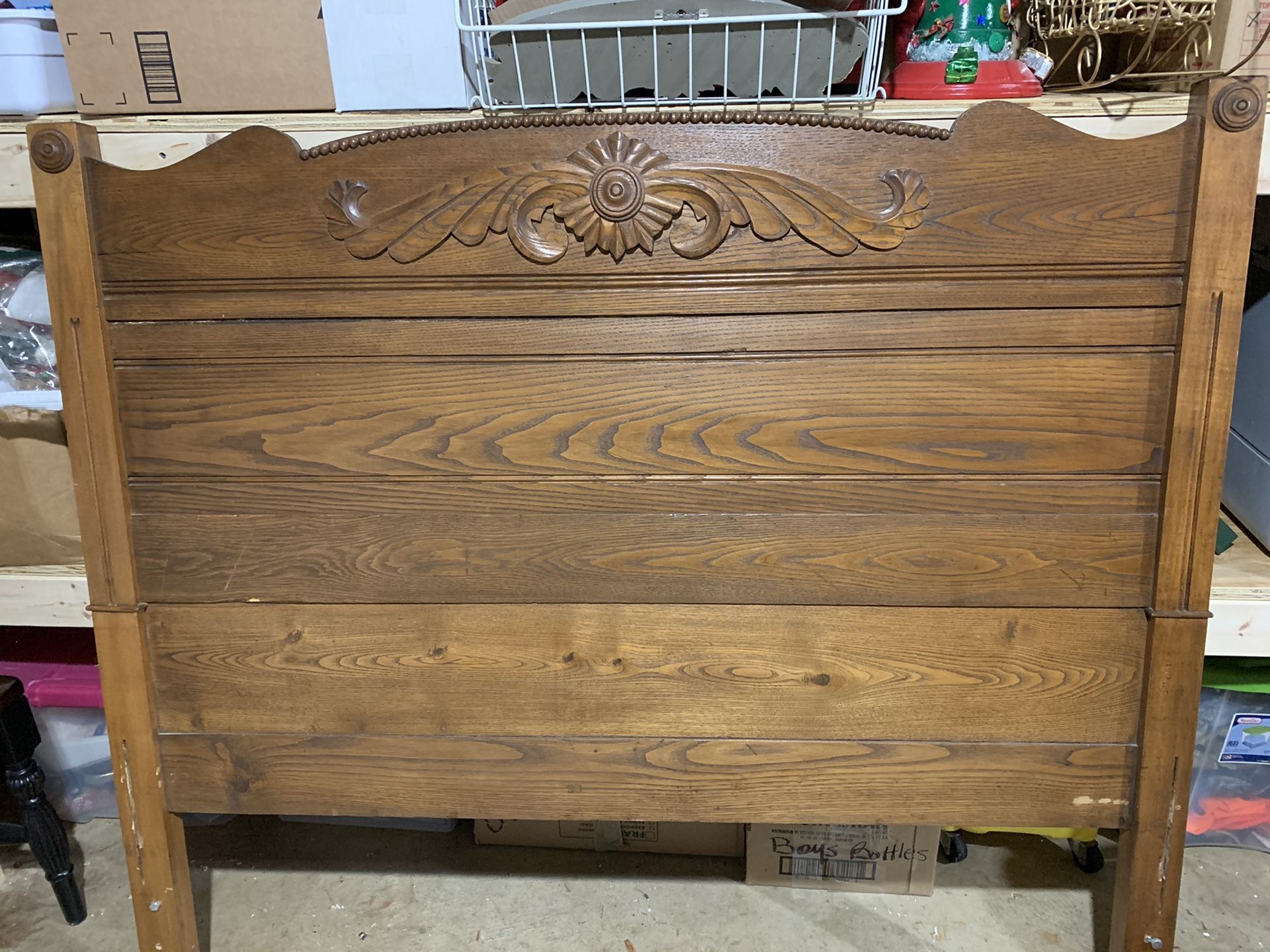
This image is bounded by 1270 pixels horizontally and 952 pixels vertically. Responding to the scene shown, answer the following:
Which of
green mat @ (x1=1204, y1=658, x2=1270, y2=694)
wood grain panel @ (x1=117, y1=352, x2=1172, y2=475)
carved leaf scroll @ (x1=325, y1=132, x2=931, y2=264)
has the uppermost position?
carved leaf scroll @ (x1=325, y1=132, x2=931, y2=264)

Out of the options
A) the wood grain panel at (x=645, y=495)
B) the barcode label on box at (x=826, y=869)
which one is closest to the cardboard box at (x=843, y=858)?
the barcode label on box at (x=826, y=869)

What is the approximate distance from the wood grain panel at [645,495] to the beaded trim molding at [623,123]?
33cm

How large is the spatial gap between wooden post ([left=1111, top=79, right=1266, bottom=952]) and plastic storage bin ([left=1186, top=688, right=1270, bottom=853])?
0.33m

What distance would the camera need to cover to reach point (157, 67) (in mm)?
1025

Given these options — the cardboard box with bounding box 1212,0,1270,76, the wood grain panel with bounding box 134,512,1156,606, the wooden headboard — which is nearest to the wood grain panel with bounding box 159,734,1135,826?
the wooden headboard

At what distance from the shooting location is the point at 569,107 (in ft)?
3.47

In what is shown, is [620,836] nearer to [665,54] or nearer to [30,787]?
[30,787]

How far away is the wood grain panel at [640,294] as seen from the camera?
0.93 m

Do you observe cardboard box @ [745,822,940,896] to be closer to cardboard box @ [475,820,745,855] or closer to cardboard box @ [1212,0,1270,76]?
cardboard box @ [475,820,745,855]

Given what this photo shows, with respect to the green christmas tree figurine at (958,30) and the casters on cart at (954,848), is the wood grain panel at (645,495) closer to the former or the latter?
the green christmas tree figurine at (958,30)

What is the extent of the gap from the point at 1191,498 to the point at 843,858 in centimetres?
73

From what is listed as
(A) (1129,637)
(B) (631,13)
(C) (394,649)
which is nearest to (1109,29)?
(B) (631,13)

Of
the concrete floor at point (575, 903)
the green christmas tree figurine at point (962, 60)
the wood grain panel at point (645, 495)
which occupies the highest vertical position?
the green christmas tree figurine at point (962, 60)

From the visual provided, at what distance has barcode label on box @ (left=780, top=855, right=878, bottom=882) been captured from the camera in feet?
4.56
